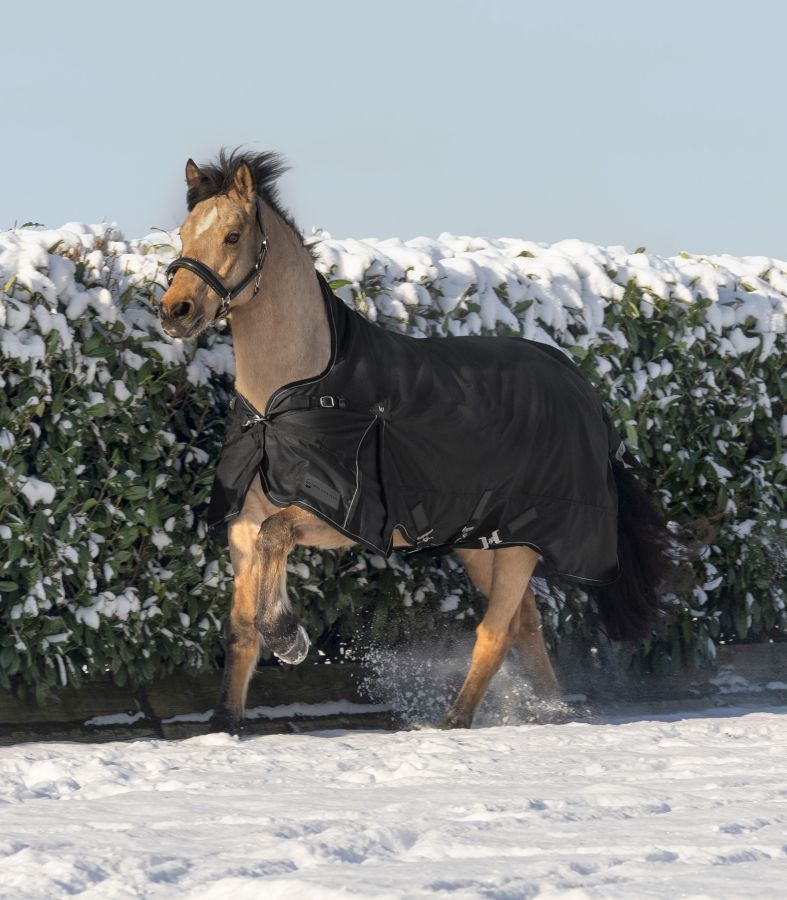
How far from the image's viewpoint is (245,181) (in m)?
5.62

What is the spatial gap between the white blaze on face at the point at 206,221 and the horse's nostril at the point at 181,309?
39cm

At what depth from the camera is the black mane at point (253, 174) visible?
5.68 metres

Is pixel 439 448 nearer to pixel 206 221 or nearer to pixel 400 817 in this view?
pixel 206 221

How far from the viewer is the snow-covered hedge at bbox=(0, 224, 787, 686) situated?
5781 millimetres

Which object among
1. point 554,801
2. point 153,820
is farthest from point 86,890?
point 554,801

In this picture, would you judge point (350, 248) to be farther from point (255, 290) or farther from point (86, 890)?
point (86, 890)

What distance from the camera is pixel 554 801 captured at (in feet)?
13.2

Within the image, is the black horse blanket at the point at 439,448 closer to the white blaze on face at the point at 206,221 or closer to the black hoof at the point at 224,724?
the white blaze on face at the point at 206,221

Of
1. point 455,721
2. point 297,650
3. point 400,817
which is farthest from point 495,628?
point 400,817

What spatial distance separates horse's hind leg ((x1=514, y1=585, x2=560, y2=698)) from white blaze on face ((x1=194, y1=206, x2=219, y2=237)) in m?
2.47

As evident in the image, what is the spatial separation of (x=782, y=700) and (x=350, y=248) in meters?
3.60

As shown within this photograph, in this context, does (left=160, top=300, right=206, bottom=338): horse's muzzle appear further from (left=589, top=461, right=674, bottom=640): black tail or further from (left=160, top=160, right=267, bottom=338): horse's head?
(left=589, top=461, right=674, bottom=640): black tail

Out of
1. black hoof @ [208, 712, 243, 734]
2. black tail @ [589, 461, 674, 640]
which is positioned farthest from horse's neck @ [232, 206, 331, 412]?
black tail @ [589, 461, 674, 640]

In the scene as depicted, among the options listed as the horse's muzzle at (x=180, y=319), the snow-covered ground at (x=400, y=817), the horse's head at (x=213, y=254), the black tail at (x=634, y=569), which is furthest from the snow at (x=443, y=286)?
the snow-covered ground at (x=400, y=817)
